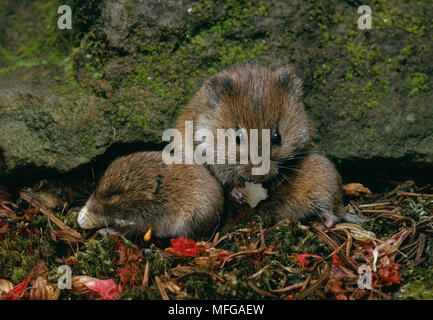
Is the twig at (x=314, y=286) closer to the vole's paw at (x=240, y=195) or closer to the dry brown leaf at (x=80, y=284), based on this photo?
the vole's paw at (x=240, y=195)

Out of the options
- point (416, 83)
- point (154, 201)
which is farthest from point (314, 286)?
point (416, 83)

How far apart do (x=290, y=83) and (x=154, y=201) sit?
200cm

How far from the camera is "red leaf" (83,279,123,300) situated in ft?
12.7

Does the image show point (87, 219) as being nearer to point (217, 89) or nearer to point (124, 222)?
point (124, 222)

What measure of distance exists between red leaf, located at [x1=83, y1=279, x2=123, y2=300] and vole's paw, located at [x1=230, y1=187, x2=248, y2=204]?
169cm

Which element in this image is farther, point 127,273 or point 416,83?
point 416,83

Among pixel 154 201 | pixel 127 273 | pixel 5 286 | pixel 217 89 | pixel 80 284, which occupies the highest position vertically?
pixel 217 89

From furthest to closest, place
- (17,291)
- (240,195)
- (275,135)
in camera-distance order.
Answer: (240,195) < (275,135) < (17,291)

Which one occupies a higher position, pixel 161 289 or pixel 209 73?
pixel 209 73

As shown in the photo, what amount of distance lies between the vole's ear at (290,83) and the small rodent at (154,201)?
1313 mm

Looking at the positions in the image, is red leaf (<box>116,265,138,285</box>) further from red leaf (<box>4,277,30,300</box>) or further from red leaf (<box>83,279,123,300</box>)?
red leaf (<box>4,277,30,300</box>)

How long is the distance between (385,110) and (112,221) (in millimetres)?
3546

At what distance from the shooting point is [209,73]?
5.47m
